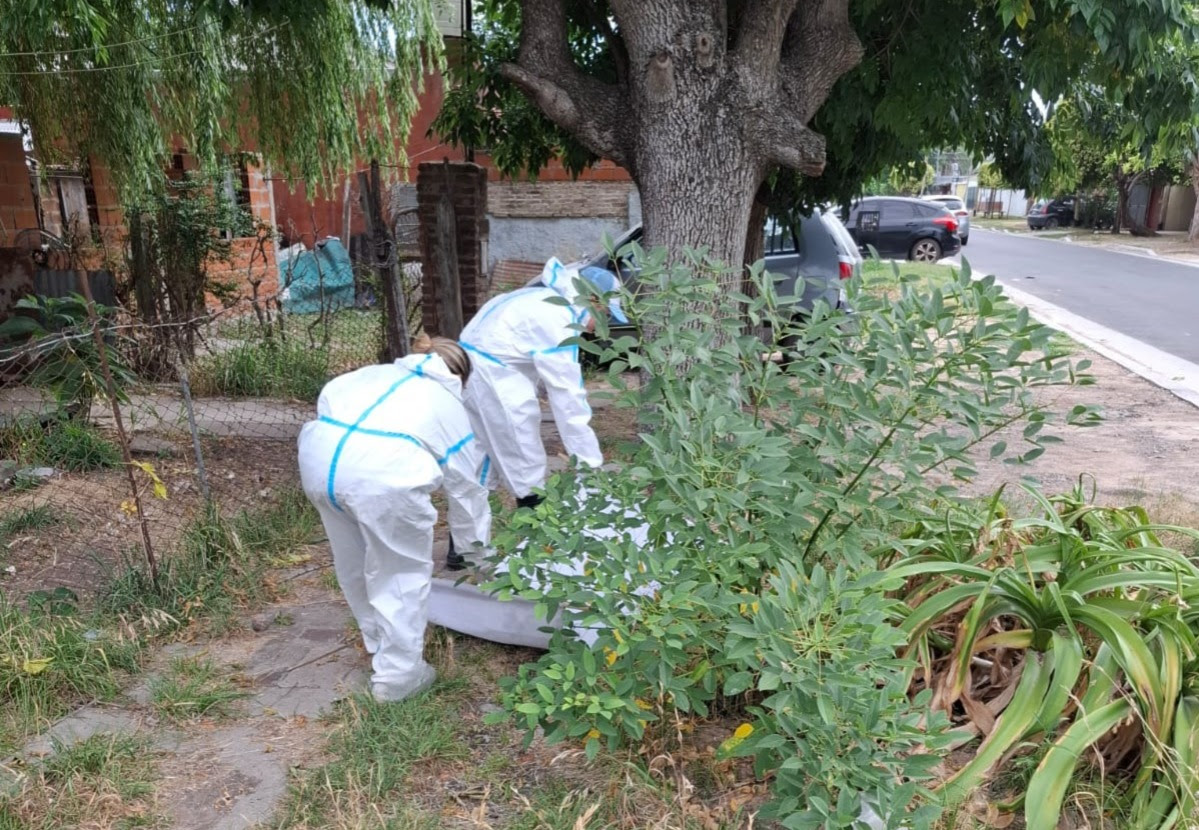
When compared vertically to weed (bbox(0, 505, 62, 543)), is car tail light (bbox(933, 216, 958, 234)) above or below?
above

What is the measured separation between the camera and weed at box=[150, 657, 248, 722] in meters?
3.10

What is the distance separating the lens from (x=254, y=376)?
23.9 ft

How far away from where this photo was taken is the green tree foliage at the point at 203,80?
5.93m

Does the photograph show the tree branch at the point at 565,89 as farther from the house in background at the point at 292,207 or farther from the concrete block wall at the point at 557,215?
the concrete block wall at the point at 557,215

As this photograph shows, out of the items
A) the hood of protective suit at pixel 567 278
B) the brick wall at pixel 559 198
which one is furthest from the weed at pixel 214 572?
the brick wall at pixel 559 198

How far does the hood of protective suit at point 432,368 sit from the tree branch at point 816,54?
2.37 m

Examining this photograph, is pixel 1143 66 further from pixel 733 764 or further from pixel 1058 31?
pixel 733 764

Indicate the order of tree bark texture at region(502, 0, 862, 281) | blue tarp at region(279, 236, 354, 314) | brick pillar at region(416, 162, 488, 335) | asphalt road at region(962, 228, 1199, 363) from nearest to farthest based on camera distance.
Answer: tree bark texture at region(502, 0, 862, 281)
brick pillar at region(416, 162, 488, 335)
blue tarp at region(279, 236, 354, 314)
asphalt road at region(962, 228, 1199, 363)

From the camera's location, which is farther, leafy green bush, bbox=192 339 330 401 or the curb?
the curb

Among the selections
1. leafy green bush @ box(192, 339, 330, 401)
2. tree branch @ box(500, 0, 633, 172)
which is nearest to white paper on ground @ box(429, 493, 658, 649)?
tree branch @ box(500, 0, 633, 172)

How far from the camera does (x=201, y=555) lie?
3.99m

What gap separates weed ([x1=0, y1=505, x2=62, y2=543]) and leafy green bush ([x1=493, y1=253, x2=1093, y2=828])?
3.35 meters

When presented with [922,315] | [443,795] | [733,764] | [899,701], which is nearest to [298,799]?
[443,795]

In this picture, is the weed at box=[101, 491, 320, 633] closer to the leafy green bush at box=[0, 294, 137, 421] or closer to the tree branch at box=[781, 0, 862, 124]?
the leafy green bush at box=[0, 294, 137, 421]
